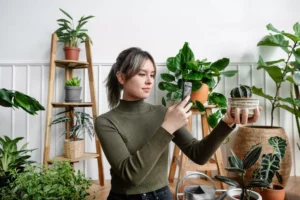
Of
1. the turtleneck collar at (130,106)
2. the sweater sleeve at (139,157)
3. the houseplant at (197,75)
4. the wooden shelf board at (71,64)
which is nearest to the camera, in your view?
the sweater sleeve at (139,157)

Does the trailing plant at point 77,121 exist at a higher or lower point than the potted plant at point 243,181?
higher

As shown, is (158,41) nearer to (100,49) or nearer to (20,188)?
(100,49)

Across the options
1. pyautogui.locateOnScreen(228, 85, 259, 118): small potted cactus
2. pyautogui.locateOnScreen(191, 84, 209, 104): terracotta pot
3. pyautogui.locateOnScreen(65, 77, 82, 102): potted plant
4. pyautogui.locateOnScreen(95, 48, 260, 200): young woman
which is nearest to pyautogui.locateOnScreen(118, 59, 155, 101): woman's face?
pyautogui.locateOnScreen(95, 48, 260, 200): young woman

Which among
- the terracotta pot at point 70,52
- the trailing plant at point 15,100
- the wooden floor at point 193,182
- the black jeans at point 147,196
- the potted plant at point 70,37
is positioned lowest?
the wooden floor at point 193,182

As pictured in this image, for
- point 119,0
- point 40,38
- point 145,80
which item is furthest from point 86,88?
point 145,80

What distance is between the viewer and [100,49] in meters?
2.09

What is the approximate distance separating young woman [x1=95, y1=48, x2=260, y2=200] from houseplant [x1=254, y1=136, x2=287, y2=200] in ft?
1.00

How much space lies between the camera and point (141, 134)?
92cm

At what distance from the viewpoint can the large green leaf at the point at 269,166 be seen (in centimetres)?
98

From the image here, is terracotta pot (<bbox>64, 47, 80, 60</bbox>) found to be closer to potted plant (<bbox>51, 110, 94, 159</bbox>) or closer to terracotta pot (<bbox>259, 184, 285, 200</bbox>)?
potted plant (<bbox>51, 110, 94, 159</bbox>)

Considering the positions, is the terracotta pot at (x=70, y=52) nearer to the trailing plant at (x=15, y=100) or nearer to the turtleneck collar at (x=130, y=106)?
the trailing plant at (x=15, y=100)

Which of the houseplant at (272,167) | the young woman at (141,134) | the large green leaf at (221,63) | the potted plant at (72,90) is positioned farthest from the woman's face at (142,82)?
the potted plant at (72,90)

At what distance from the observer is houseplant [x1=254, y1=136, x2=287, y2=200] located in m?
0.99

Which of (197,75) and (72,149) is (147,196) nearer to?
(197,75)
